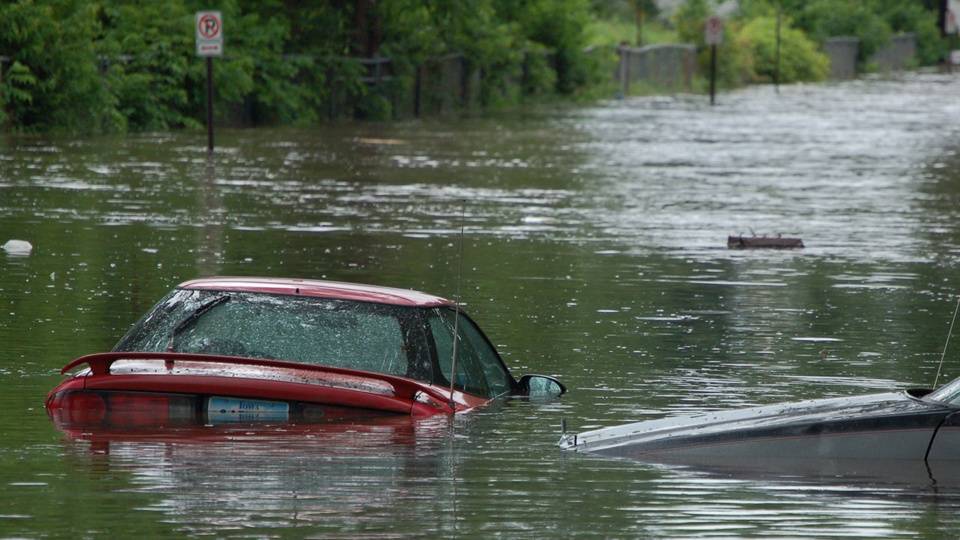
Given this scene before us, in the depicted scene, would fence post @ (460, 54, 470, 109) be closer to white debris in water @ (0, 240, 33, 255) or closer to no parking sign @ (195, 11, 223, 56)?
no parking sign @ (195, 11, 223, 56)

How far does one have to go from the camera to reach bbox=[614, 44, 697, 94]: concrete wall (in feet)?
235

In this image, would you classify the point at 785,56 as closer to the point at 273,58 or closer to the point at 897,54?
the point at 897,54

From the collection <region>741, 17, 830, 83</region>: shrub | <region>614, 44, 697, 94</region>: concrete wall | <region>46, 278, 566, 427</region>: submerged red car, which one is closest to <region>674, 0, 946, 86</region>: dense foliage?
<region>741, 17, 830, 83</region>: shrub

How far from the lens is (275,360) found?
33.0ft

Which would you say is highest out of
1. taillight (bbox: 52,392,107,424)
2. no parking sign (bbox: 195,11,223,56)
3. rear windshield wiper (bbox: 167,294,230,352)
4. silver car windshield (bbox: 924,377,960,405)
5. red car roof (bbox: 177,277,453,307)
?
no parking sign (bbox: 195,11,223,56)

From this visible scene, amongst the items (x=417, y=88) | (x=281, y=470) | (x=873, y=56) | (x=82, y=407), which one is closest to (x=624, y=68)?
(x=417, y=88)

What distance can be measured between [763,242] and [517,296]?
5645mm

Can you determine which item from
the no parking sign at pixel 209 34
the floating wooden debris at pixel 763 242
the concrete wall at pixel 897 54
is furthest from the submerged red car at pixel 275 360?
the concrete wall at pixel 897 54

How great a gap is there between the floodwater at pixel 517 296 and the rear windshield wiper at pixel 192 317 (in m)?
0.55

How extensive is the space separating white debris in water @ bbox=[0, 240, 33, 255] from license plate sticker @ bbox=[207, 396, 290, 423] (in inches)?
403

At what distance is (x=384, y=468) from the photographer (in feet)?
30.9

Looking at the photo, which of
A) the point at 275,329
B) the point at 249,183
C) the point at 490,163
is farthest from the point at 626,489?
the point at 490,163

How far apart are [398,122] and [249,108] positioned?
447 centimetres

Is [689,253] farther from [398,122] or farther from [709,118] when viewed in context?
[709,118]
